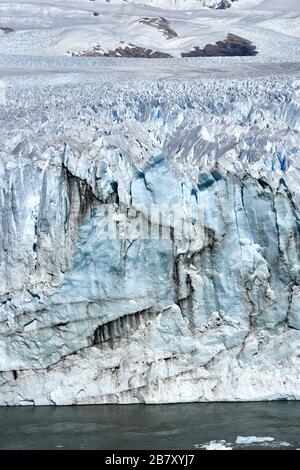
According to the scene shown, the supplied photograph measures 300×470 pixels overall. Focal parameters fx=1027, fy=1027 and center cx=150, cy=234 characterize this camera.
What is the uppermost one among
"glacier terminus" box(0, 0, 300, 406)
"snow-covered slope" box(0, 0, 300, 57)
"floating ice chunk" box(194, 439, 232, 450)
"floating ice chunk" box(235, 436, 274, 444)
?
"snow-covered slope" box(0, 0, 300, 57)

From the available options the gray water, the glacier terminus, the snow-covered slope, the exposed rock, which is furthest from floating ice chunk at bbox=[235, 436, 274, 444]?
the exposed rock

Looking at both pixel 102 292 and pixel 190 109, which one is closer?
pixel 102 292

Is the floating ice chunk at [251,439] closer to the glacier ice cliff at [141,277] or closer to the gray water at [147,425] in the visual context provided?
the gray water at [147,425]

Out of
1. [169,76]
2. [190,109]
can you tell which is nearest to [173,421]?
[190,109]

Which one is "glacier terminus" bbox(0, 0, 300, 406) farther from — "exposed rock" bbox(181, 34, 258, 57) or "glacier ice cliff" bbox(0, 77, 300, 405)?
"exposed rock" bbox(181, 34, 258, 57)

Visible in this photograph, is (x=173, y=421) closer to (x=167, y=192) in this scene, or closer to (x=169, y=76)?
(x=167, y=192)

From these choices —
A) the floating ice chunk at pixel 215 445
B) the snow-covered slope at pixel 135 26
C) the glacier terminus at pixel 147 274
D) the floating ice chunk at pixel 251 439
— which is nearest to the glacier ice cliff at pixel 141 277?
the glacier terminus at pixel 147 274
